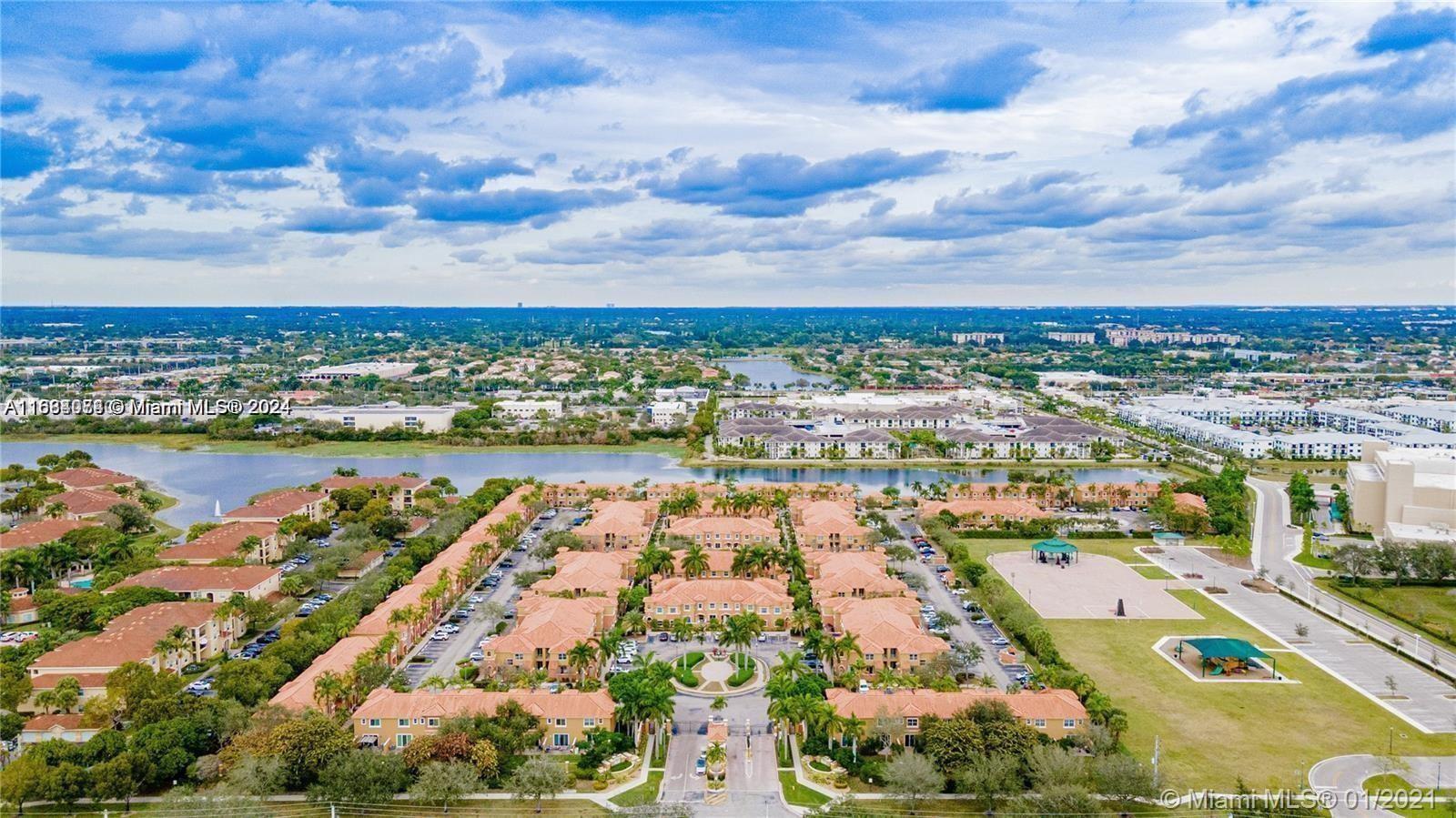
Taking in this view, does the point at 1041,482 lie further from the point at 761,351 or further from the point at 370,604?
the point at 761,351

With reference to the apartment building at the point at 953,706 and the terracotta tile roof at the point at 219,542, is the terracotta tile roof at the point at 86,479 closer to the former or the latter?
the terracotta tile roof at the point at 219,542

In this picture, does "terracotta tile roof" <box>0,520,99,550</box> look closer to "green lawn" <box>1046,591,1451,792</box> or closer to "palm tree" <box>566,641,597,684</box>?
"palm tree" <box>566,641,597,684</box>

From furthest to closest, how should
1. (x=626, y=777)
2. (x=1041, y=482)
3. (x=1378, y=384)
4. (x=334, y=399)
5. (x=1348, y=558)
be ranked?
(x=1378, y=384), (x=334, y=399), (x=1041, y=482), (x=1348, y=558), (x=626, y=777)

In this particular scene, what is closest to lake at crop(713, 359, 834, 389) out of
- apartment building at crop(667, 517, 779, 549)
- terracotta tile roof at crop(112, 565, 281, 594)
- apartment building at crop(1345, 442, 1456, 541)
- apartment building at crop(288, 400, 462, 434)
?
apartment building at crop(288, 400, 462, 434)

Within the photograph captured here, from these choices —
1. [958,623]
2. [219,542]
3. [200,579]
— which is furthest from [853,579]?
[219,542]

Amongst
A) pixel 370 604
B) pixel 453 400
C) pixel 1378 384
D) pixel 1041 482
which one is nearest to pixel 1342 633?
pixel 1041 482
